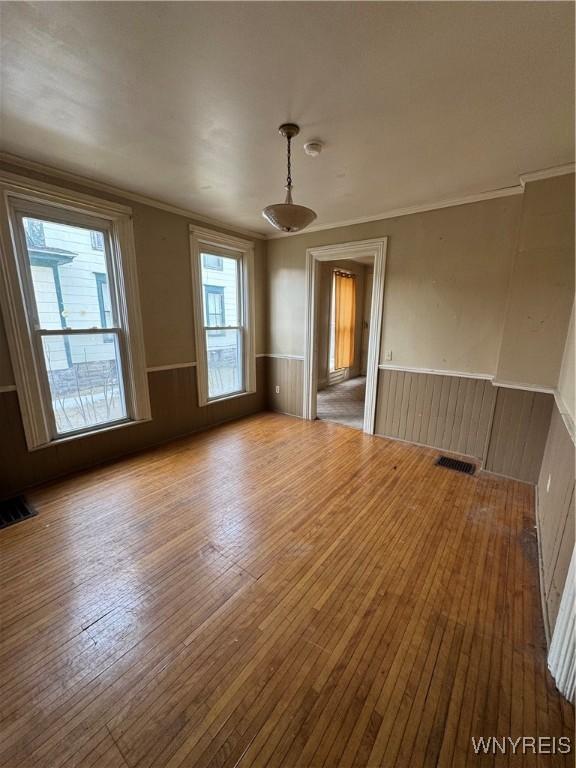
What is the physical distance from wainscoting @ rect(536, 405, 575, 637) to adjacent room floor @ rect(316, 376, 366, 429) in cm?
221

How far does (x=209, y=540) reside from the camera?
6.84 ft

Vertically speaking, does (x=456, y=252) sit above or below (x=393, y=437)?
above

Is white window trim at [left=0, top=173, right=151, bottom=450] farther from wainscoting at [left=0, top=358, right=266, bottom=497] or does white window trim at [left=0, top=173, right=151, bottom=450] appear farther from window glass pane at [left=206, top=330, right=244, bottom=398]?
window glass pane at [left=206, top=330, right=244, bottom=398]

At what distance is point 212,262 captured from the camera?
3.96 m

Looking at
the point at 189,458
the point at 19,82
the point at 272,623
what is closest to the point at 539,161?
the point at 19,82

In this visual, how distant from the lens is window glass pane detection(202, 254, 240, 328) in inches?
155

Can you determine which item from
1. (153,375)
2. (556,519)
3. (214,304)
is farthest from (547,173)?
(153,375)

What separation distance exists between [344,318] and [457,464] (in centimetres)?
442

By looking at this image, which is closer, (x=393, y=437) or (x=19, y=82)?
(x=19, y=82)

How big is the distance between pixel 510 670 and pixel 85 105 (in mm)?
3517

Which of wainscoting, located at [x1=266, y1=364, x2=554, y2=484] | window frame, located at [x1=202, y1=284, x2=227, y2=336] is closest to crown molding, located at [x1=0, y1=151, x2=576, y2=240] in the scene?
window frame, located at [x1=202, y1=284, x2=227, y2=336]

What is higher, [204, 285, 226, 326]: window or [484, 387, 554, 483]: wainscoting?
[204, 285, 226, 326]: window

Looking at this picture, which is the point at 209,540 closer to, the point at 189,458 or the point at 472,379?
the point at 189,458

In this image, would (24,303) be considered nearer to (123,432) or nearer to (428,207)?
(123,432)
